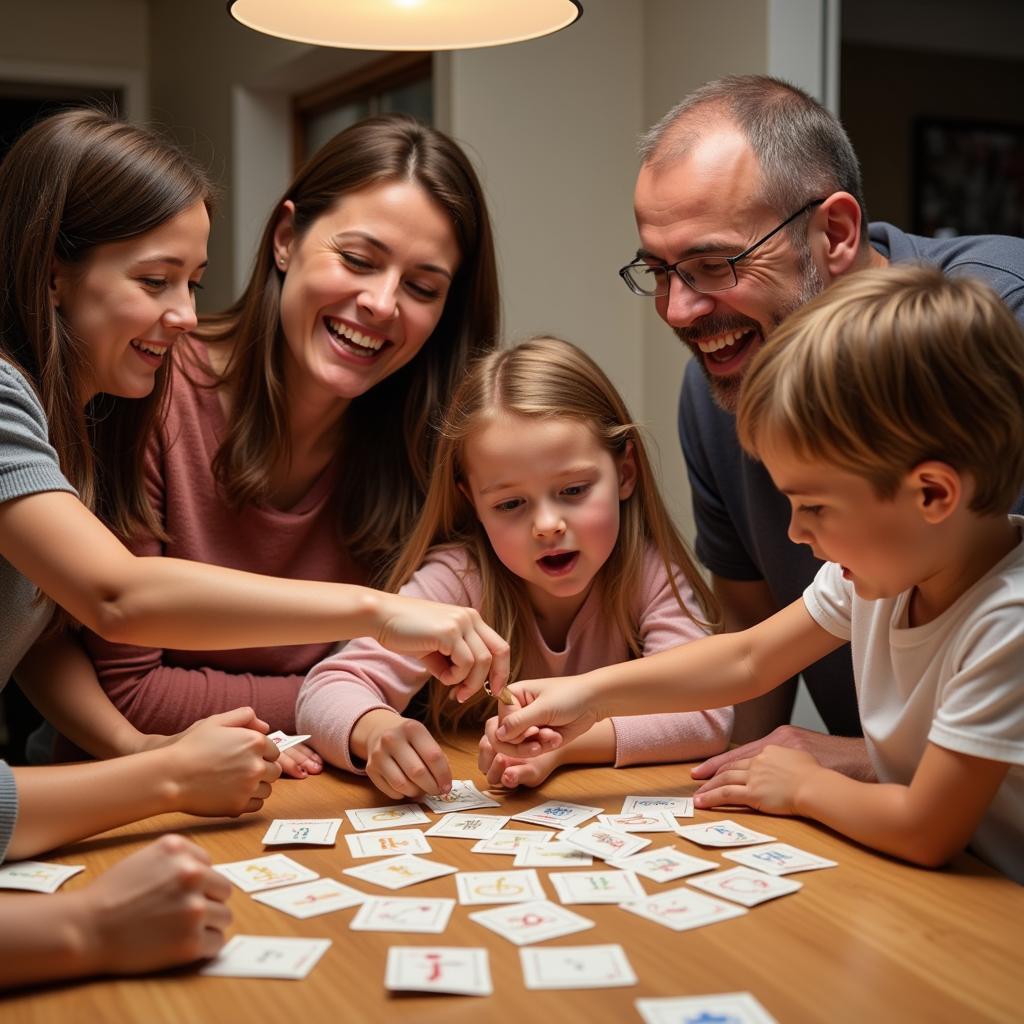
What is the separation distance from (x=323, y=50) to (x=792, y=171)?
2825 millimetres

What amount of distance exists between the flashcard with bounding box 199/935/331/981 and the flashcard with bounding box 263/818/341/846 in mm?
230

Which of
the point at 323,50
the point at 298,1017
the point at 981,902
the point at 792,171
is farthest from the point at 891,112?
the point at 298,1017

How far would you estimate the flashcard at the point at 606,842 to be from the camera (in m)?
1.23

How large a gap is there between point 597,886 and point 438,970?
22 centimetres

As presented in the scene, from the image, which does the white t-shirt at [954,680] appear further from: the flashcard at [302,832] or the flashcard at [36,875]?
the flashcard at [36,875]

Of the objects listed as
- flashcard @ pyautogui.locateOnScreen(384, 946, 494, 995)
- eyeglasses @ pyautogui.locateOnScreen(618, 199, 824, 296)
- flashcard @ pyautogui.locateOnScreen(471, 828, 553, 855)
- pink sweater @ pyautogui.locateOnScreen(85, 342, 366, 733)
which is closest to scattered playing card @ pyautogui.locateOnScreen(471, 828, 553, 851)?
flashcard @ pyautogui.locateOnScreen(471, 828, 553, 855)

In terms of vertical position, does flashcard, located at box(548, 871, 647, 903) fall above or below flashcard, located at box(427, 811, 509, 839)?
above

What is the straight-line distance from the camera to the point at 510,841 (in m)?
1.28

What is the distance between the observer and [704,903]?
1.10 metres

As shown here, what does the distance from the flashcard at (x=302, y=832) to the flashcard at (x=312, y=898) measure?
0.12 metres

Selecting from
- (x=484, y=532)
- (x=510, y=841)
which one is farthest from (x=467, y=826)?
(x=484, y=532)

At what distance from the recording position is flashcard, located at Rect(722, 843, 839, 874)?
1.19 meters

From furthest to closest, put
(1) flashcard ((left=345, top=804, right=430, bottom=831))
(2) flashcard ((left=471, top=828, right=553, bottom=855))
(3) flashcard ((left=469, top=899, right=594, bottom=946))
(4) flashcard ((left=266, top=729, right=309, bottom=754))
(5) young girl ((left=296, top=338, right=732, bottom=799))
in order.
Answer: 1. (5) young girl ((left=296, top=338, right=732, bottom=799))
2. (4) flashcard ((left=266, top=729, right=309, bottom=754))
3. (1) flashcard ((left=345, top=804, right=430, bottom=831))
4. (2) flashcard ((left=471, top=828, right=553, bottom=855))
5. (3) flashcard ((left=469, top=899, right=594, bottom=946))

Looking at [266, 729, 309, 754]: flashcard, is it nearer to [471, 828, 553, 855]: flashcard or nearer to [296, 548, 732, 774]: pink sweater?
[296, 548, 732, 774]: pink sweater
